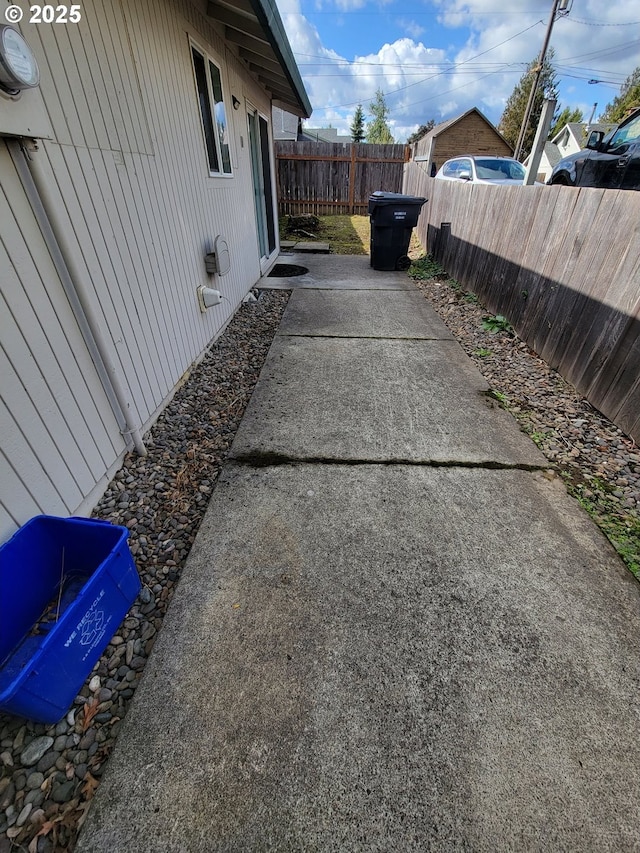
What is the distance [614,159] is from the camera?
5434 mm

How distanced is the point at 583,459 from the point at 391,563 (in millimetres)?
1613

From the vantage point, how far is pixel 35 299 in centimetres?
169

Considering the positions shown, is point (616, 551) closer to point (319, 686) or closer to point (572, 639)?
point (572, 639)

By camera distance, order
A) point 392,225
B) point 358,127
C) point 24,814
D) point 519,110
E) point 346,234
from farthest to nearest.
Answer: point 358,127, point 519,110, point 346,234, point 392,225, point 24,814

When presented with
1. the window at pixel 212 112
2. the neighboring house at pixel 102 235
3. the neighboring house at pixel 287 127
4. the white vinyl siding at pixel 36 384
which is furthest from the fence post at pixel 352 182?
the white vinyl siding at pixel 36 384

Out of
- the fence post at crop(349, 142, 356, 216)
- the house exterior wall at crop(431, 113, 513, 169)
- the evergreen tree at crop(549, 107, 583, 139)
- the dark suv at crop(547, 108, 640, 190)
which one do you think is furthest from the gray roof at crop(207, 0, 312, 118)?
the evergreen tree at crop(549, 107, 583, 139)

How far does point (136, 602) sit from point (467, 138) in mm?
27659

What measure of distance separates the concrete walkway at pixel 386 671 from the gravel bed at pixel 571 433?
0.14 m

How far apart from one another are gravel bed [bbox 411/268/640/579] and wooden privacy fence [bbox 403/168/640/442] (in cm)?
12

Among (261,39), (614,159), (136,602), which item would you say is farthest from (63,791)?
(614,159)

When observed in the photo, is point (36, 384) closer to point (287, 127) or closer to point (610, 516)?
point (610, 516)

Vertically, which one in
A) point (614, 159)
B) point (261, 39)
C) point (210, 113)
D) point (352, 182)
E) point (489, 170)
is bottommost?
Answer: point (352, 182)

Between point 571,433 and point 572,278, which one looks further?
point 572,278

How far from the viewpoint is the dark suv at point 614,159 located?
5.21 metres
